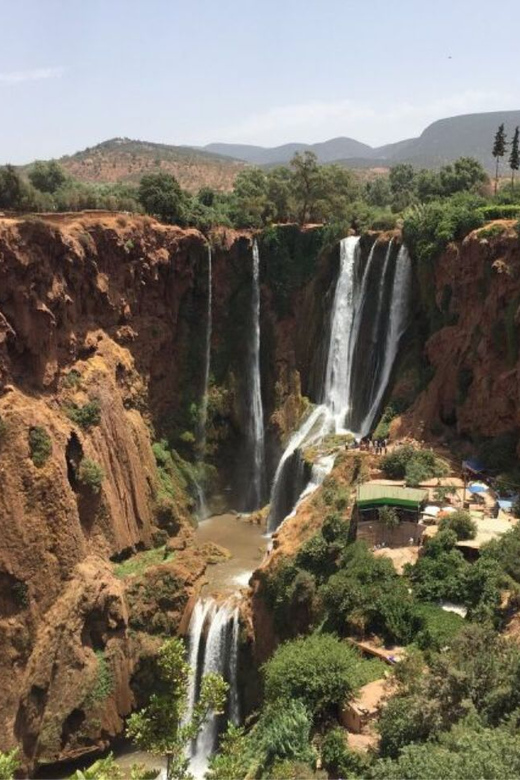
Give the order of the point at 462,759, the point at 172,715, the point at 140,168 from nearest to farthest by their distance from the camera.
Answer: the point at 462,759, the point at 172,715, the point at 140,168

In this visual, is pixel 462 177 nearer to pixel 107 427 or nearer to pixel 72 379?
pixel 107 427

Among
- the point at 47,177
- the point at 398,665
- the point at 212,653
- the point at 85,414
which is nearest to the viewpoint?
the point at 398,665

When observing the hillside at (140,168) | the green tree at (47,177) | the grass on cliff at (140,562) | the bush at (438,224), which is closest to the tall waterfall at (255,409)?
the grass on cliff at (140,562)

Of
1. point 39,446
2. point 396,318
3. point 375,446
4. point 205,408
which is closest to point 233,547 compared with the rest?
point 375,446

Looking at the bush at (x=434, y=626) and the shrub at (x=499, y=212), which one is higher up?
the shrub at (x=499, y=212)

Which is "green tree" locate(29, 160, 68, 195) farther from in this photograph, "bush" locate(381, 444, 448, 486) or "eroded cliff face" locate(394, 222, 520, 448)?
"bush" locate(381, 444, 448, 486)

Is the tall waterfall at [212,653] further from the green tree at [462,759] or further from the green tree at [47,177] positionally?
the green tree at [47,177]

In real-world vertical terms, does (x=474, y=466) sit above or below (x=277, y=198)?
below
